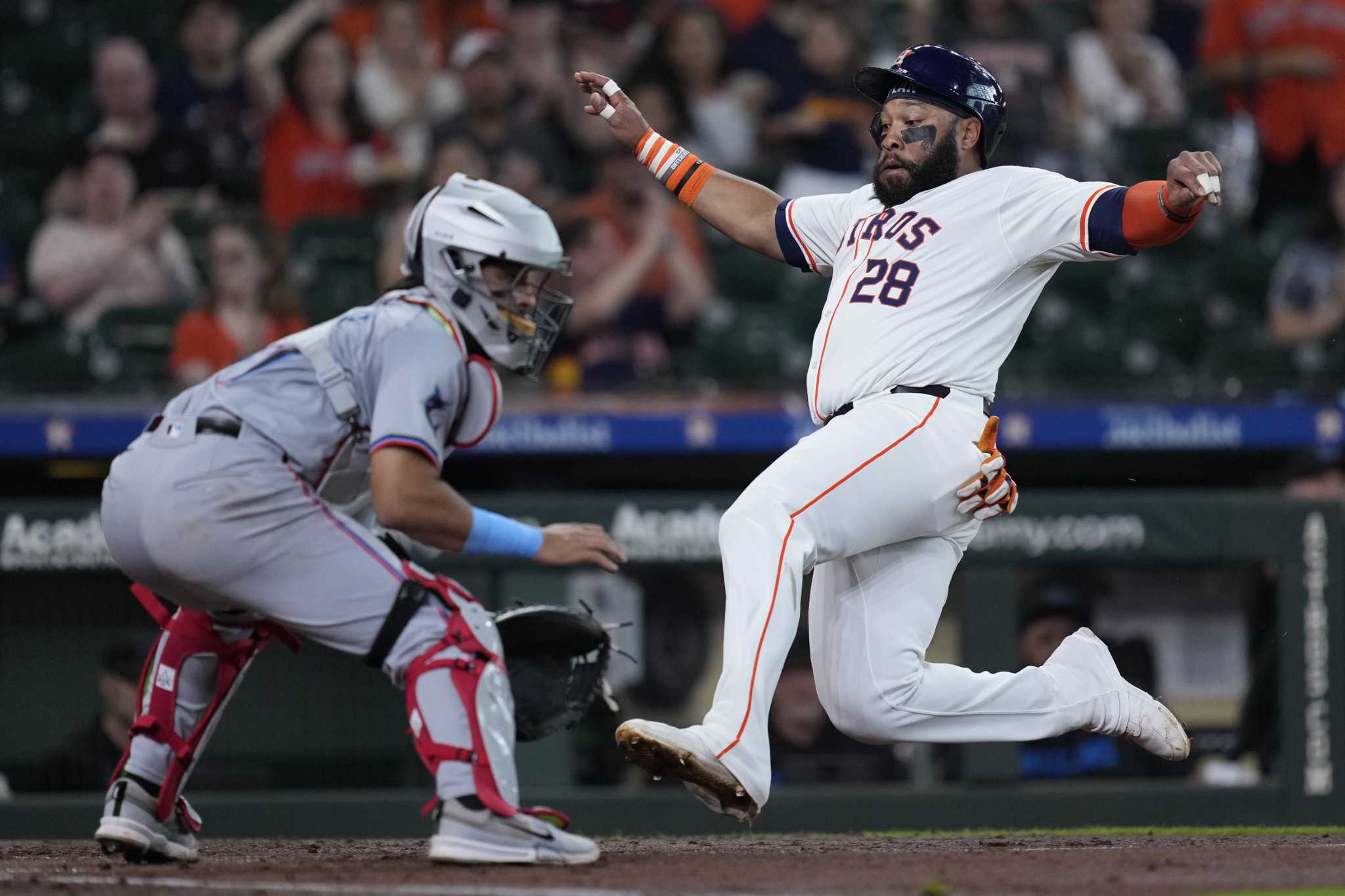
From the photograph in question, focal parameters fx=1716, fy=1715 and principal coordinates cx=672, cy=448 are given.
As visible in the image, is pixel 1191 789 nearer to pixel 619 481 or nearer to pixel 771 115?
pixel 619 481

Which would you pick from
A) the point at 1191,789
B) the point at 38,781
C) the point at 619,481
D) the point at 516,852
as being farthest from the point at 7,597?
the point at 1191,789

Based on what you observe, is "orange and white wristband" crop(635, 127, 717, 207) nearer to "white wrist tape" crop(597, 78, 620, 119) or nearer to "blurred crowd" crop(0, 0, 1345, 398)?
"white wrist tape" crop(597, 78, 620, 119)

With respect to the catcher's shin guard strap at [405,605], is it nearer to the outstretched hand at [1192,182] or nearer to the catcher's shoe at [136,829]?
the catcher's shoe at [136,829]

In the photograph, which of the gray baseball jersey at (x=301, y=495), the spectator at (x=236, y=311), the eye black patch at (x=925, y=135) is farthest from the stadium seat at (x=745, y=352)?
the gray baseball jersey at (x=301, y=495)

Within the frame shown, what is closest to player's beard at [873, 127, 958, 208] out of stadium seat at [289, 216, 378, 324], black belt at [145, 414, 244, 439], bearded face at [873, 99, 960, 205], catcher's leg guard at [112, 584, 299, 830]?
bearded face at [873, 99, 960, 205]

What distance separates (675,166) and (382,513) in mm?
1663

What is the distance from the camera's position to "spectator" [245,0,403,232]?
26.8 ft

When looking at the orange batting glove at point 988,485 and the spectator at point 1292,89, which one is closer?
the orange batting glove at point 988,485

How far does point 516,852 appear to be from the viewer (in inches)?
135

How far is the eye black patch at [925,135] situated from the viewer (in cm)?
414

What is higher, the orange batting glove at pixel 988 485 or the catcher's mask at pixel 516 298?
the catcher's mask at pixel 516 298

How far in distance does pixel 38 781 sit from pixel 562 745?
1.83m

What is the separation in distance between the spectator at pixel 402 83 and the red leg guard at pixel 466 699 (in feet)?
16.8

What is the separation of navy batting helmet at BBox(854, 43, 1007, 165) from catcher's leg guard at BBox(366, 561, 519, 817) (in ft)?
5.43
